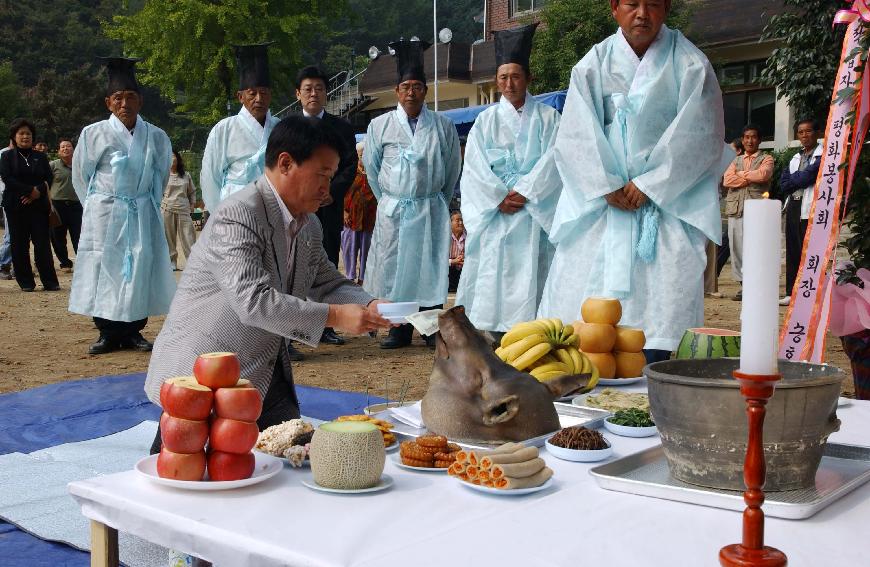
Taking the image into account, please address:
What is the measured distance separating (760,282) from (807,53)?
9.01 meters

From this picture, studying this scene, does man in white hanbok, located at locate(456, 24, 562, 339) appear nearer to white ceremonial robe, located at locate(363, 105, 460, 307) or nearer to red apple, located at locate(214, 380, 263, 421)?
white ceremonial robe, located at locate(363, 105, 460, 307)

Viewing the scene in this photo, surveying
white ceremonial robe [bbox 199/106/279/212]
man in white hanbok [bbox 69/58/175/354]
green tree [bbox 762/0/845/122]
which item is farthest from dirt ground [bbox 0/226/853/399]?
green tree [bbox 762/0/845/122]

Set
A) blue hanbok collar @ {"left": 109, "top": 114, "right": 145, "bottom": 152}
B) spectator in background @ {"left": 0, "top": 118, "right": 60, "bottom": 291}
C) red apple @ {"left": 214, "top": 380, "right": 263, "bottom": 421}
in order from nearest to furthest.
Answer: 1. red apple @ {"left": 214, "top": 380, "right": 263, "bottom": 421}
2. blue hanbok collar @ {"left": 109, "top": 114, "right": 145, "bottom": 152}
3. spectator in background @ {"left": 0, "top": 118, "right": 60, "bottom": 291}

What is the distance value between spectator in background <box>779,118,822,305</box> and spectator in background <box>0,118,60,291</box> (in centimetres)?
829

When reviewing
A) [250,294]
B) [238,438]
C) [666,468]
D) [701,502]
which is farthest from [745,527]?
[250,294]

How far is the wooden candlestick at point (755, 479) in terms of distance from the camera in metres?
1.14

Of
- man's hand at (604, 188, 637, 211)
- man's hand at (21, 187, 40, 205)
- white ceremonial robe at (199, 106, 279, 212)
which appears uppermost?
white ceremonial robe at (199, 106, 279, 212)

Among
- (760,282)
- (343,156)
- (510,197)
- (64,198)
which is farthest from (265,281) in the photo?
(64,198)

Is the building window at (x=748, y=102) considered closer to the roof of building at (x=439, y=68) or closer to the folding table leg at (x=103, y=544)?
the roof of building at (x=439, y=68)

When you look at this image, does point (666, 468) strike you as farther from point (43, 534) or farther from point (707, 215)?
point (707, 215)

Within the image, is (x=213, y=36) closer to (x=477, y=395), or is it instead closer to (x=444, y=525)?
(x=477, y=395)

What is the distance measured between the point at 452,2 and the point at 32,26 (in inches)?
849

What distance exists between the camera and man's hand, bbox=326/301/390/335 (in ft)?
8.66

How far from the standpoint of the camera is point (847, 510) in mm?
1556
